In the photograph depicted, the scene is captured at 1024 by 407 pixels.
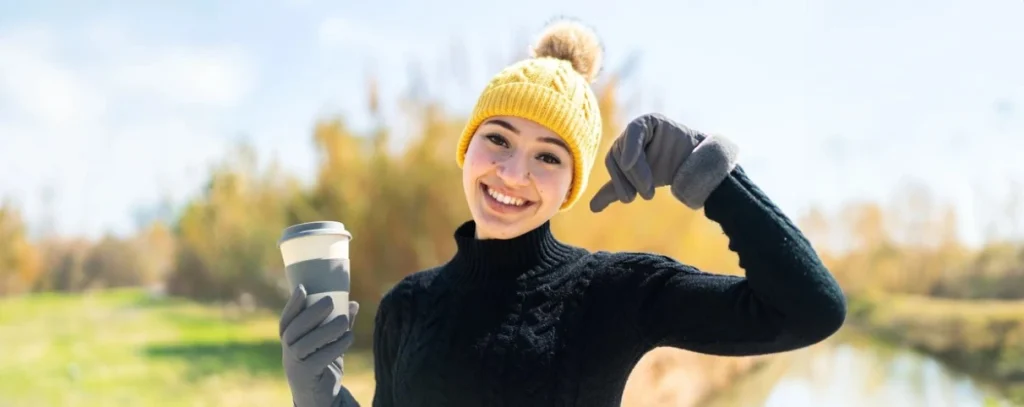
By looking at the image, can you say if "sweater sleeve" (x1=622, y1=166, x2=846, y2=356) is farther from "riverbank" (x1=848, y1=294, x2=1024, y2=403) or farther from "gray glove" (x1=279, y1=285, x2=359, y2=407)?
"riverbank" (x1=848, y1=294, x2=1024, y2=403)

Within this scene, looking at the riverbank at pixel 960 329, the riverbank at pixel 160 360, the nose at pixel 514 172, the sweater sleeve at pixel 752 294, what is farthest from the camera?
the riverbank at pixel 160 360

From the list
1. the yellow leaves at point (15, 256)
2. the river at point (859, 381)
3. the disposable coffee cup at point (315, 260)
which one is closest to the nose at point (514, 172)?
the disposable coffee cup at point (315, 260)

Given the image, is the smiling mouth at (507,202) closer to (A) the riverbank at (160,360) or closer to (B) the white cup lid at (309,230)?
(B) the white cup lid at (309,230)

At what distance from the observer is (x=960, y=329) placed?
13.7 feet

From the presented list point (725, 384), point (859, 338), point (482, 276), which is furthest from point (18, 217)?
point (859, 338)

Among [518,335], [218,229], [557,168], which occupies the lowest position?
[218,229]

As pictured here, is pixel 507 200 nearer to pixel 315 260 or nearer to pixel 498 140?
pixel 498 140

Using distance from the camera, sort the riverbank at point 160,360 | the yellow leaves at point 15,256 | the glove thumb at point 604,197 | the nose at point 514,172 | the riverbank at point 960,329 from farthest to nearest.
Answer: the yellow leaves at point 15,256 → the riverbank at point 160,360 → the riverbank at point 960,329 → the nose at point 514,172 → the glove thumb at point 604,197

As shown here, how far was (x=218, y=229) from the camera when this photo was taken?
5.03 meters

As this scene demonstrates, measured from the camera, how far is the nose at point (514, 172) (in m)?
Result: 1.04

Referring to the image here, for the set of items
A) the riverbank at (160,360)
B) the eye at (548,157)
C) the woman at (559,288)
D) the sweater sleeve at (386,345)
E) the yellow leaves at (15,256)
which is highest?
the eye at (548,157)

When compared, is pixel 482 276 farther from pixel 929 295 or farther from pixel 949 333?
pixel 929 295

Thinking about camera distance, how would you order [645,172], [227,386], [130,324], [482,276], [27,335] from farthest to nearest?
1. [130,324]
2. [27,335]
3. [227,386]
4. [482,276]
5. [645,172]

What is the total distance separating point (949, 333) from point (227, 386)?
4009 millimetres
